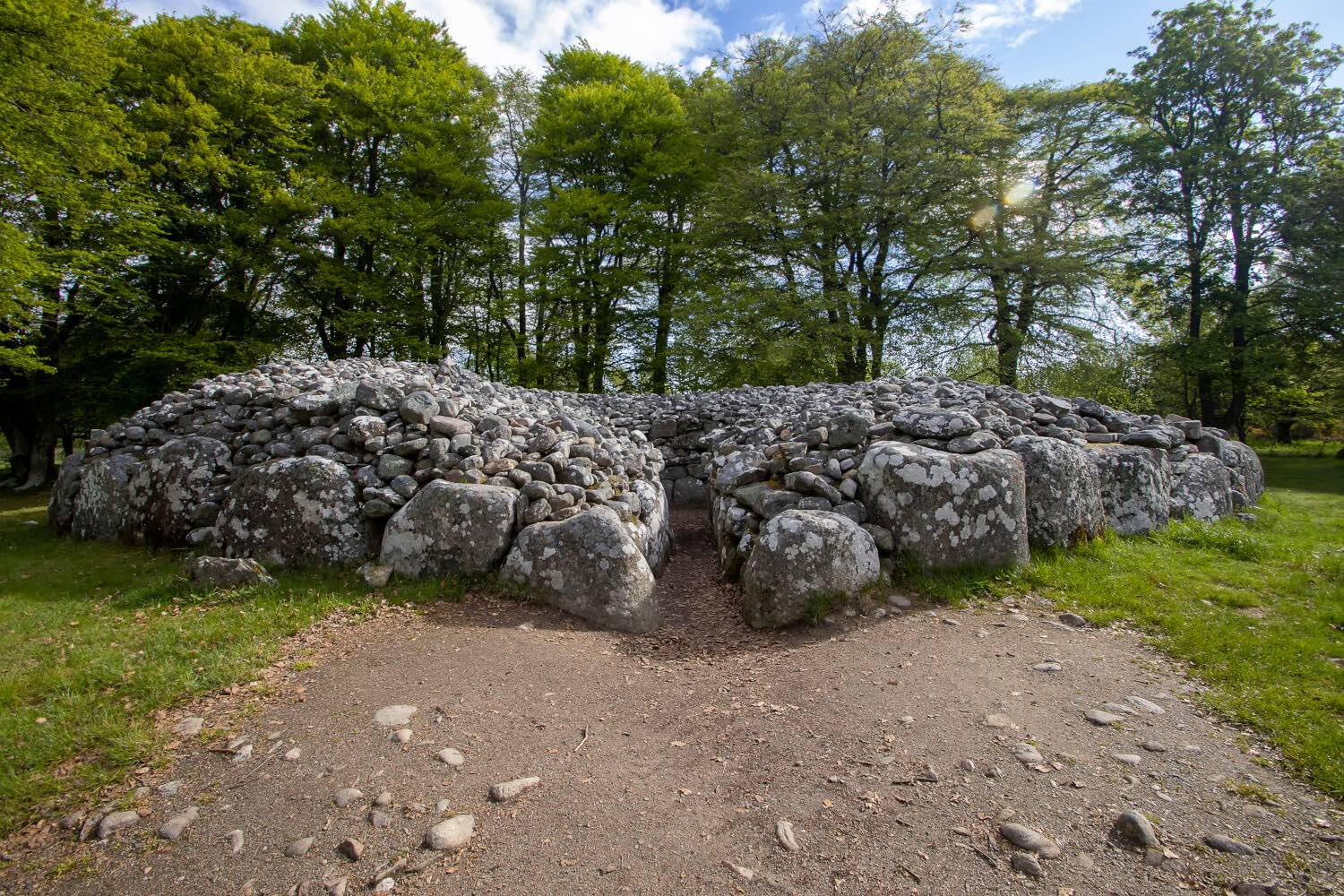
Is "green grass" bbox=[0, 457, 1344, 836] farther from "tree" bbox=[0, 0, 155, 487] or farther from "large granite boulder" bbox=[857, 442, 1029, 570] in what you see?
"tree" bbox=[0, 0, 155, 487]

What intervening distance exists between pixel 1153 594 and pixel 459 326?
24.0 meters

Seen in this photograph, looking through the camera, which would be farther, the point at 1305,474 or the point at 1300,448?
the point at 1300,448

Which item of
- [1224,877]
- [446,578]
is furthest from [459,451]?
[1224,877]

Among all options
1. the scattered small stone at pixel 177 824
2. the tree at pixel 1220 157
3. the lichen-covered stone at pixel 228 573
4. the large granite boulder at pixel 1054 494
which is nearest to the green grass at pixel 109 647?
the lichen-covered stone at pixel 228 573

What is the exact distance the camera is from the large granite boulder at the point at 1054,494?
622 cm

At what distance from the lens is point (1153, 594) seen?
5336 millimetres

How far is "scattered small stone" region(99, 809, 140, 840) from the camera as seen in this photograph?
8.61 feet

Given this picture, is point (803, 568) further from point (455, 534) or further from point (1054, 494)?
point (455, 534)

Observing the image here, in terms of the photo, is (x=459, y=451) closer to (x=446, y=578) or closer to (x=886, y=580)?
(x=446, y=578)

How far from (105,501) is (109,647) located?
4.58 metres

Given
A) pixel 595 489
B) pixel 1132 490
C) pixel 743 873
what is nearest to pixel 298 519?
pixel 595 489

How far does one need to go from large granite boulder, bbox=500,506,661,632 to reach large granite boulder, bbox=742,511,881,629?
106cm

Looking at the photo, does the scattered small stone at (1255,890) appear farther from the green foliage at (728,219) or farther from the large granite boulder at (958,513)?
the green foliage at (728,219)

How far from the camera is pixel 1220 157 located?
18.7m
